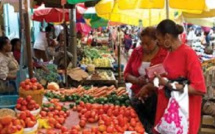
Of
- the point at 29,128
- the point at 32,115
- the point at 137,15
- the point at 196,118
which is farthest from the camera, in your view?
the point at 137,15

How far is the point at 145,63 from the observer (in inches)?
185

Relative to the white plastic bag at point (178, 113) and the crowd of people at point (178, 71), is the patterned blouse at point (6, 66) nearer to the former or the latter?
the crowd of people at point (178, 71)

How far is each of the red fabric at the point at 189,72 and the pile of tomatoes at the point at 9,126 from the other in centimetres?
169

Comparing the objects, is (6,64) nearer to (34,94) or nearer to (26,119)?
(34,94)

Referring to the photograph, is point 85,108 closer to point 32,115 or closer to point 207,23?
point 32,115

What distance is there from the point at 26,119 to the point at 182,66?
1753mm

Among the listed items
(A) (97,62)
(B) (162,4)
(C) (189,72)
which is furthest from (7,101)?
(A) (97,62)

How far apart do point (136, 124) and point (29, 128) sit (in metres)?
1.26

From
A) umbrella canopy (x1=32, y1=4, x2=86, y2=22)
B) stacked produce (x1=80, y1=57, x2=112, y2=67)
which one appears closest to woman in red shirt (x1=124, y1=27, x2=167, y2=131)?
stacked produce (x1=80, y1=57, x2=112, y2=67)

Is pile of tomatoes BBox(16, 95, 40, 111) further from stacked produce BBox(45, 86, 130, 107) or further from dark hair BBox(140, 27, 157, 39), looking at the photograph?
dark hair BBox(140, 27, 157, 39)

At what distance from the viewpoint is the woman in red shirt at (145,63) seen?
4.58 metres

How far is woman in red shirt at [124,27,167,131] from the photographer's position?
4578mm

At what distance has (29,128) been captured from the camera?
3271mm

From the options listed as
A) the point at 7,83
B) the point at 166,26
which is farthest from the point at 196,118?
the point at 7,83
